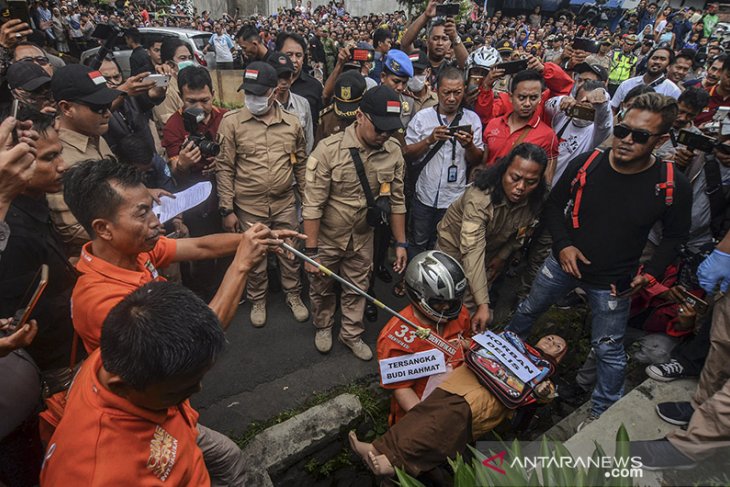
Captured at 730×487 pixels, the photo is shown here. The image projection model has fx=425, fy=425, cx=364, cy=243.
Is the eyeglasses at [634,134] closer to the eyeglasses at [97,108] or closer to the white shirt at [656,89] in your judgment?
the white shirt at [656,89]

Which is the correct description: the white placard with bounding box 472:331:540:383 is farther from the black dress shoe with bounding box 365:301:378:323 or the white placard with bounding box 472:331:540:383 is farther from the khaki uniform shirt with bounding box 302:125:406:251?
the black dress shoe with bounding box 365:301:378:323

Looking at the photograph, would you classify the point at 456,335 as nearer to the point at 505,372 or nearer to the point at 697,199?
the point at 505,372

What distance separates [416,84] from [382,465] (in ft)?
14.5

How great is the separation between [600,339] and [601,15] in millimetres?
24718

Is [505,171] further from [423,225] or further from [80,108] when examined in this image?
[80,108]

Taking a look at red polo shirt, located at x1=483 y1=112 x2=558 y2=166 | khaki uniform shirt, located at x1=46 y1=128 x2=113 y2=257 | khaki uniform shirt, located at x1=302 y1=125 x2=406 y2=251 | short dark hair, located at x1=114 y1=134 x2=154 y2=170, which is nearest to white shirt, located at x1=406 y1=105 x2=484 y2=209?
red polo shirt, located at x1=483 y1=112 x2=558 y2=166

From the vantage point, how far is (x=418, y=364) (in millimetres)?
2666

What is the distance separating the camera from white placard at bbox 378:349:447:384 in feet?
8.73

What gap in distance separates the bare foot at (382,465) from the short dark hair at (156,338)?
42.3 inches

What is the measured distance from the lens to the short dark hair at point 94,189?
2.12 m

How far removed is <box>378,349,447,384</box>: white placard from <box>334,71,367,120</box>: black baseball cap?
9.46 ft

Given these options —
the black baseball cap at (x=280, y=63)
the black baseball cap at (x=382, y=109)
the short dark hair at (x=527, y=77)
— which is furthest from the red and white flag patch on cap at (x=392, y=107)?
the black baseball cap at (x=280, y=63)

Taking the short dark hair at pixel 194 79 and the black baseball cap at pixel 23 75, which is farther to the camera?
the short dark hair at pixel 194 79

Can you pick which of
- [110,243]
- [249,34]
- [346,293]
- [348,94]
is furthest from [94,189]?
[249,34]
